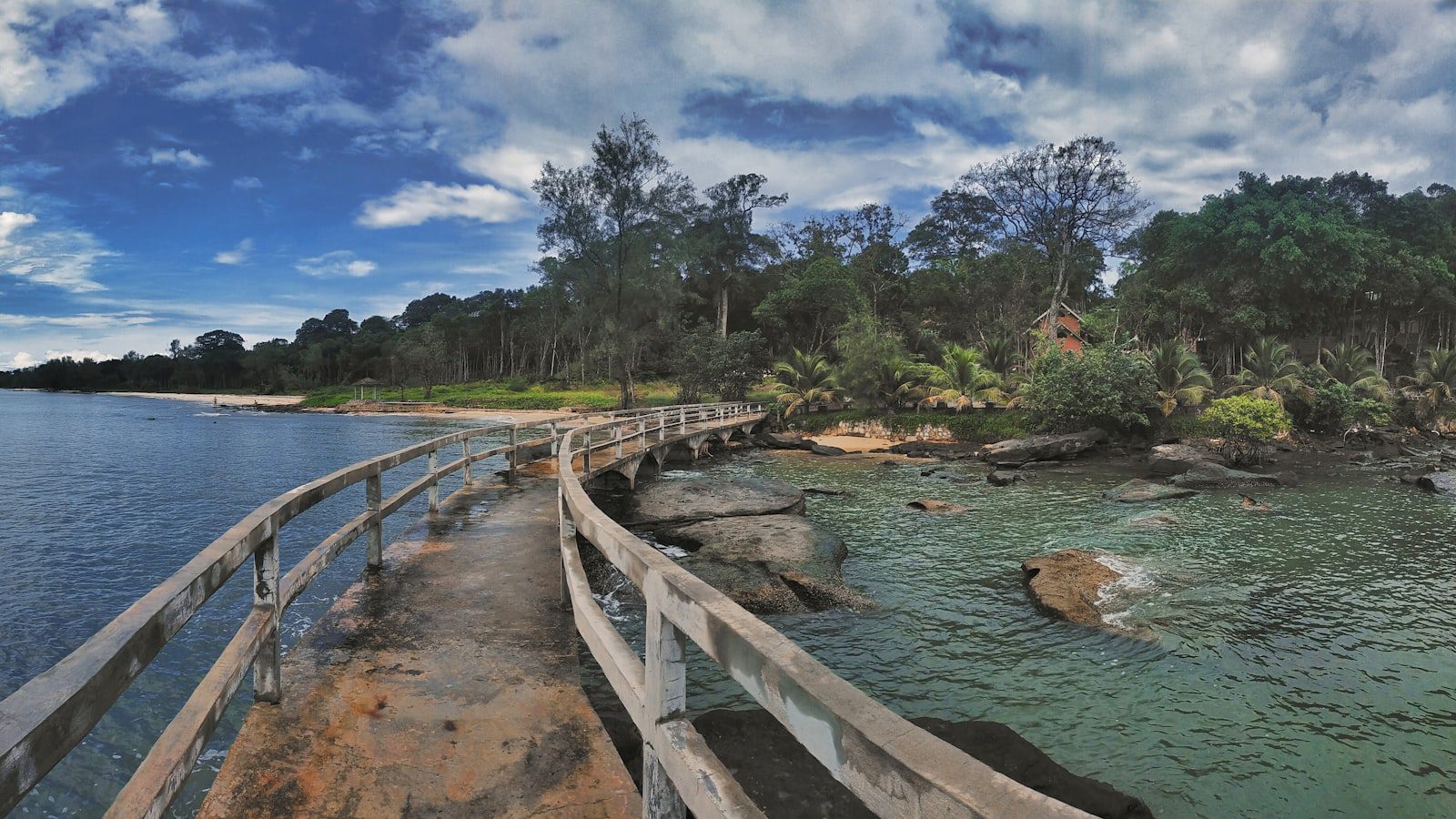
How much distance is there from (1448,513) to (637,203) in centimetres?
3234

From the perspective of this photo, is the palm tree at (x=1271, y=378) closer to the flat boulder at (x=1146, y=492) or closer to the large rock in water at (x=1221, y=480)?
the large rock in water at (x=1221, y=480)

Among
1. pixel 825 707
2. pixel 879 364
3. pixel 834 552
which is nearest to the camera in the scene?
pixel 825 707

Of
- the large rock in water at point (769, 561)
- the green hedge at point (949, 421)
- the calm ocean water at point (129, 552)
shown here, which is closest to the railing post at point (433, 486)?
the calm ocean water at point (129, 552)

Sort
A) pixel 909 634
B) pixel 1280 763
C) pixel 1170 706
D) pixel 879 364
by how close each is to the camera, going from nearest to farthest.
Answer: pixel 1280 763
pixel 1170 706
pixel 909 634
pixel 879 364

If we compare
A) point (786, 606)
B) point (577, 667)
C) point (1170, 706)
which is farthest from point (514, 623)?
point (1170, 706)

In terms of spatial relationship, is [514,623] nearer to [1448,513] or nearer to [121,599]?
[121,599]

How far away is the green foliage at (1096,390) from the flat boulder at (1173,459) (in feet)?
7.45

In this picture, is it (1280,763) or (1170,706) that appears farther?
(1170,706)

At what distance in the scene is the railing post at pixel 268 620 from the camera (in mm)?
3234

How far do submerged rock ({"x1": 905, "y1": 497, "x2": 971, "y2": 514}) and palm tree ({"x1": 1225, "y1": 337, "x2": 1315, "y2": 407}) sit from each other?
17.1 m

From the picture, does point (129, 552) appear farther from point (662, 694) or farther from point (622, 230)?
point (622, 230)

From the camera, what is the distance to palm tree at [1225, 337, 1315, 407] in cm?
2659

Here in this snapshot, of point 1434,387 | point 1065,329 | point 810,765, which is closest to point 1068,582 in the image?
point 810,765

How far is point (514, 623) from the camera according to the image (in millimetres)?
4547
